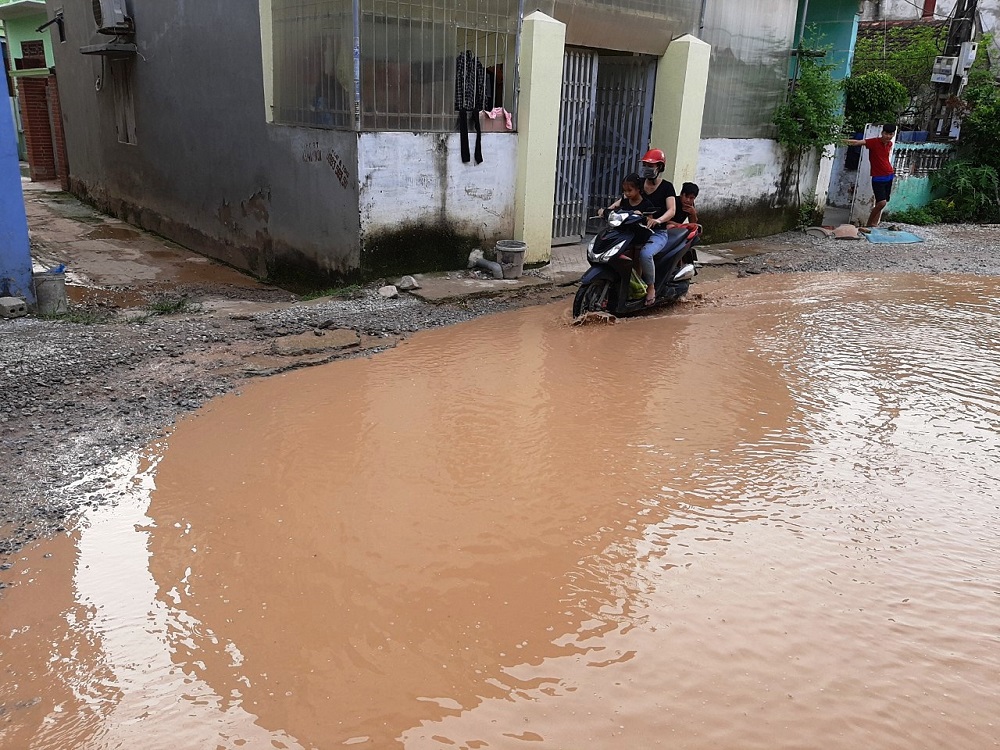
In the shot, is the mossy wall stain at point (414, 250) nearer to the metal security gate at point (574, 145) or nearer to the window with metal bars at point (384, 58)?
the window with metal bars at point (384, 58)

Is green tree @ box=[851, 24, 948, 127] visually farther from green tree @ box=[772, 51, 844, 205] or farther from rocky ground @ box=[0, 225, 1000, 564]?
rocky ground @ box=[0, 225, 1000, 564]

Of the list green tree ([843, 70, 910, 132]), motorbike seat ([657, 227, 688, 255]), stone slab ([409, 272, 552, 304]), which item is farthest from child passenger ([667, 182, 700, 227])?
green tree ([843, 70, 910, 132])

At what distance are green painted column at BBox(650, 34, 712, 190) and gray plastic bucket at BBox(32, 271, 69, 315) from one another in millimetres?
7328

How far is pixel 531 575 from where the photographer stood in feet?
10.4

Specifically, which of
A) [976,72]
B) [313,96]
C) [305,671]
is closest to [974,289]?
[313,96]

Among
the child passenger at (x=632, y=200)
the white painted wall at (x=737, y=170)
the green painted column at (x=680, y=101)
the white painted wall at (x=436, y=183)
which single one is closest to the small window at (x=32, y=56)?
the white painted wall at (x=436, y=183)

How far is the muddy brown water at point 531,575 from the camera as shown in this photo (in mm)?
2453

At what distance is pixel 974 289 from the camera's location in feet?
28.3

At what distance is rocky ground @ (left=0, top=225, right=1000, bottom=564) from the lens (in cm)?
380

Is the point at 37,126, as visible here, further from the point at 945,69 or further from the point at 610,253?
the point at 945,69

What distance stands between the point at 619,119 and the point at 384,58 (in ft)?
14.2

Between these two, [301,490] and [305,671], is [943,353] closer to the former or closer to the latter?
[301,490]

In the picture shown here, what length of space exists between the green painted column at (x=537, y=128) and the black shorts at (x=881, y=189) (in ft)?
22.3

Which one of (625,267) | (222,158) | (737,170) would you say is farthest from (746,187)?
(222,158)
